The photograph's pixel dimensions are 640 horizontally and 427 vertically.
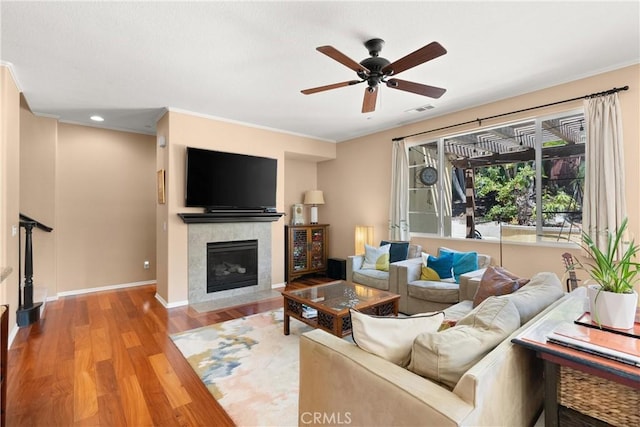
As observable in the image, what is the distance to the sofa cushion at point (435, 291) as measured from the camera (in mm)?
3248

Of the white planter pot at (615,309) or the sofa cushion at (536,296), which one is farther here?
the sofa cushion at (536,296)

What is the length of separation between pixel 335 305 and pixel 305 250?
3045 mm

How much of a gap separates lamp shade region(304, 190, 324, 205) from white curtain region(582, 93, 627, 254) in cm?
412

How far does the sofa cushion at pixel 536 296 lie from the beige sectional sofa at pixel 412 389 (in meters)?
0.02

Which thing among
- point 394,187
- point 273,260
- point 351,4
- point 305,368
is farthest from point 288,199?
point 305,368

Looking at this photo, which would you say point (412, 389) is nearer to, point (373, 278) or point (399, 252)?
point (373, 278)

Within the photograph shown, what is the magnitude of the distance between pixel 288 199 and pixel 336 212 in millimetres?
1039

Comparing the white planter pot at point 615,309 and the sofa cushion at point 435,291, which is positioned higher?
the white planter pot at point 615,309

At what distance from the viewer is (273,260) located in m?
5.18

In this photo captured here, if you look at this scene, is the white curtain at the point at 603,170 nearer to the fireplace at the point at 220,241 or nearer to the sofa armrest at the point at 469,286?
the sofa armrest at the point at 469,286

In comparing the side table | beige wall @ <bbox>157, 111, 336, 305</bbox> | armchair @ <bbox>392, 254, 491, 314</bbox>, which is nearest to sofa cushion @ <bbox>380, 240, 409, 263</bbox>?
armchair @ <bbox>392, 254, 491, 314</bbox>

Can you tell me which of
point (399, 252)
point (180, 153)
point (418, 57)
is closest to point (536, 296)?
point (418, 57)

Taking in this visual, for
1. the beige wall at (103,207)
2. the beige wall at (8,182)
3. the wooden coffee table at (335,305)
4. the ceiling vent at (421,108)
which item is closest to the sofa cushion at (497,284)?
the wooden coffee table at (335,305)

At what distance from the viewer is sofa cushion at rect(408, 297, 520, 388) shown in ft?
3.74
